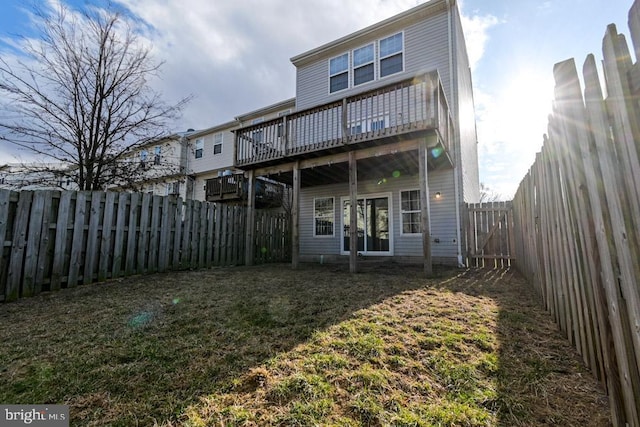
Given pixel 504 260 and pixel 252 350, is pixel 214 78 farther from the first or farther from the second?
pixel 504 260

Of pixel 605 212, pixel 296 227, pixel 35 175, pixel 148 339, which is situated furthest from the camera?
pixel 296 227

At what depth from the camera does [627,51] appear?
40.4 inches

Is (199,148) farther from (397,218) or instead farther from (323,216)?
(397,218)

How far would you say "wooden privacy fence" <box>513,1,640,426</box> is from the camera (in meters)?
1.02

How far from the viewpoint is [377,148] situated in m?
6.26

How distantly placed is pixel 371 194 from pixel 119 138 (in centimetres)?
734

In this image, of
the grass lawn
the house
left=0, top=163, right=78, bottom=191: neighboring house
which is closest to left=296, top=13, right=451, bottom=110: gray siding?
the house

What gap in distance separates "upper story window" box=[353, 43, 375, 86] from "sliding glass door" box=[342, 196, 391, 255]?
14.2 feet

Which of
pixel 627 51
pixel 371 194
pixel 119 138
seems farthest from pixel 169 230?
pixel 627 51

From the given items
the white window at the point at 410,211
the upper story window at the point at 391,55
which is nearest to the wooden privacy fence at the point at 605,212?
the white window at the point at 410,211

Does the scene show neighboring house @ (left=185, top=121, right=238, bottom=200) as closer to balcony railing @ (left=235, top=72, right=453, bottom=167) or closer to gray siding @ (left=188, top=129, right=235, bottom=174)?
gray siding @ (left=188, top=129, right=235, bottom=174)

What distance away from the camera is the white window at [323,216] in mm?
10000

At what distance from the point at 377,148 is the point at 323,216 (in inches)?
174

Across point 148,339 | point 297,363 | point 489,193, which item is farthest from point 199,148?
point 489,193
